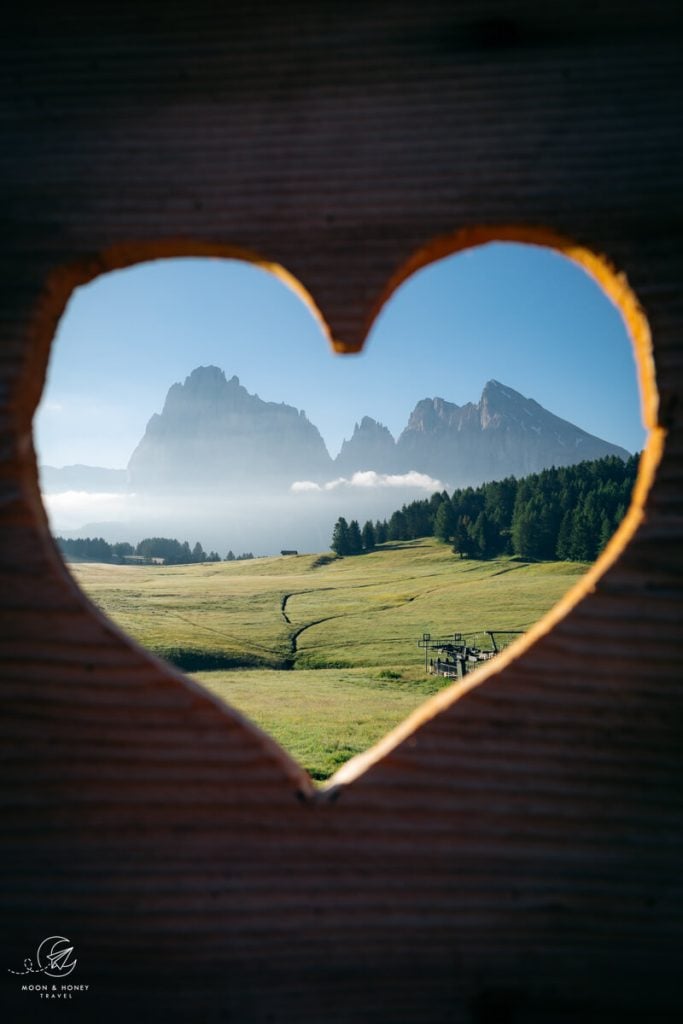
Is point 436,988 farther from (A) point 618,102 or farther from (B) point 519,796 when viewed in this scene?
(A) point 618,102

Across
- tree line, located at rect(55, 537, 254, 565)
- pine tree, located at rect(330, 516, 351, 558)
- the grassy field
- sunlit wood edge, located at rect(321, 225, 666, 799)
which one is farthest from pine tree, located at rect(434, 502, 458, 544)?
sunlit wood edge, located at rect(321, 225, 666, 799)

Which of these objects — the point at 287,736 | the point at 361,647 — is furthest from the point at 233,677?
the point at 287,736

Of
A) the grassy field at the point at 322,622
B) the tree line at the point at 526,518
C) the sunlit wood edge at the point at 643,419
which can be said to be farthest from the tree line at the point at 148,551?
the sunlit wood edge at the point at 643,419

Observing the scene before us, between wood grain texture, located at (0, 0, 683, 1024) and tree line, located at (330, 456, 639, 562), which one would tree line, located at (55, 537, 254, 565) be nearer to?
tree line, located at (330, 456, 639, 562)

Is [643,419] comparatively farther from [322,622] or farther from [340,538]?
[340,538]

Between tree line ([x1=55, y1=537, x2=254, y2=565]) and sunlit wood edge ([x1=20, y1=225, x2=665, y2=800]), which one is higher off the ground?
sunlit wood edge ([x1=20, y1=225, x2=665, y2=800])

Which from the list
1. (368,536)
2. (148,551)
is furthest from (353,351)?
(148,551)
